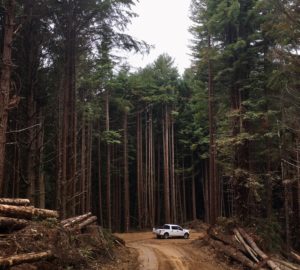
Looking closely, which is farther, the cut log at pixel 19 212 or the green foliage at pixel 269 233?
the green foliage at pixel 269 233

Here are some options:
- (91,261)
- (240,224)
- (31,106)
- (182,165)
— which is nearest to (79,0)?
(31,106)

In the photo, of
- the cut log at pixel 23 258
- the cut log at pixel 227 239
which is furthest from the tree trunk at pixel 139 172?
the cut log at pixel 23 258

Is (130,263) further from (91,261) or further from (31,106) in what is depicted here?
(31,106)

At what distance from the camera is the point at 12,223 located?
8891 millimetres

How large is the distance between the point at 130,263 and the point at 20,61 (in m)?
9.01

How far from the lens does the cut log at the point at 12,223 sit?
8.63 m

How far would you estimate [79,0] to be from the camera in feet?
49.2

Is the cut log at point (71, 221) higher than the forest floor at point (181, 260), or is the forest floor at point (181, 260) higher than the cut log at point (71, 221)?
the cut log at point (71, 221)

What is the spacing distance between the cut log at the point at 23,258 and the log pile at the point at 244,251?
29.2 ft

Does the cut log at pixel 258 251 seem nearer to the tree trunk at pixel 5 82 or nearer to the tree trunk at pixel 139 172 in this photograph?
the tree trunk at pixel 5 82

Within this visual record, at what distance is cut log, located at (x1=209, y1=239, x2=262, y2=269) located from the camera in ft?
49.0

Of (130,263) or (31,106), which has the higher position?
(31,106)

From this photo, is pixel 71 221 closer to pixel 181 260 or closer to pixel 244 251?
pixel 181 260

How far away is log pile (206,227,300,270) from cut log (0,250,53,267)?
29.2 ft
